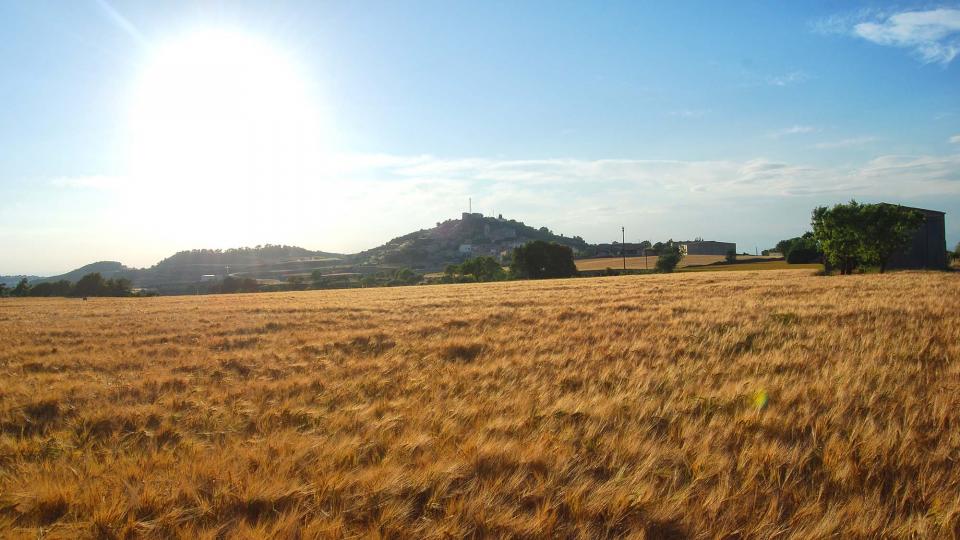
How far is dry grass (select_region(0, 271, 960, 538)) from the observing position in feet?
10.4

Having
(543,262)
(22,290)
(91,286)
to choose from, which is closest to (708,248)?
(543,262)

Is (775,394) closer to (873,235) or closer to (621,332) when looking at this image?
(621,332)

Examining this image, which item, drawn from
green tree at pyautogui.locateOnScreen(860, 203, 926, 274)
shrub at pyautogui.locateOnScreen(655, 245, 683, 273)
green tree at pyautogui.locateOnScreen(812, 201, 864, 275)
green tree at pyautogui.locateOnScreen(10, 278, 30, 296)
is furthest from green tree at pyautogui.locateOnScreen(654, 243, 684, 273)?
green tree at pyautogui.locateOnScreen(10, 278, 30, 296)

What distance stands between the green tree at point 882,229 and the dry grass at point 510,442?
1984 inches

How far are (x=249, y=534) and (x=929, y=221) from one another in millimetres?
90213

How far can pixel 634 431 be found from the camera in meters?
4.59

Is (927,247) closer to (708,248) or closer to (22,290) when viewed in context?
(708,248)

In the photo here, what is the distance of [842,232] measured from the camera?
52.2 metres

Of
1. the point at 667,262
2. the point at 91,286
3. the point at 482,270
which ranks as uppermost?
the point at 667,262

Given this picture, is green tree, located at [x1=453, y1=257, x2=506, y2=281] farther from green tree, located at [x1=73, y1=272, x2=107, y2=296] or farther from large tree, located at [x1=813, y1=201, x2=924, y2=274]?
green tree, located at [x1=73, y1=272, x2=107, y2=296]

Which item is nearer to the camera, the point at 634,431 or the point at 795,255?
the point at 634,431

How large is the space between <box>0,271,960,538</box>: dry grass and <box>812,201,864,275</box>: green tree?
51141 mm

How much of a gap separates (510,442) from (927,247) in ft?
287

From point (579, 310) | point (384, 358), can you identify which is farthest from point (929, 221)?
point (384, 358)
